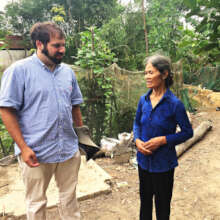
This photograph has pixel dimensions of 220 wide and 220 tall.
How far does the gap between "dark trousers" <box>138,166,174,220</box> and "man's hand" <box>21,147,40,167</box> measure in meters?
Answer: 0.88

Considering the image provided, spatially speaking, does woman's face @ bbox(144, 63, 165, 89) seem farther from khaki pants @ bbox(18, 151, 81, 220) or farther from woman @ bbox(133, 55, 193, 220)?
khaki pants @ bbox(18, 151, 81, 220)

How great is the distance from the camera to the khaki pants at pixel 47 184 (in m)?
1.70

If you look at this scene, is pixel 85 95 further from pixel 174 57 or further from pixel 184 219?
pixel 174 57

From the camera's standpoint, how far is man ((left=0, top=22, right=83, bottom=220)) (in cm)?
158

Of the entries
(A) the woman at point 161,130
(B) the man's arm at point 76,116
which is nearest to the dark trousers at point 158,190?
(A) the woman at point 161,130

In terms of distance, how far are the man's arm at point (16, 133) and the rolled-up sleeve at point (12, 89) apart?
2.4 inches

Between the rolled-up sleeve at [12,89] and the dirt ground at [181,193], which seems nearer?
the rolled-up sleeve at [12,89]

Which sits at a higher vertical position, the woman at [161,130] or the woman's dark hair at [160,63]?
the woman's dark hair at [160,63]

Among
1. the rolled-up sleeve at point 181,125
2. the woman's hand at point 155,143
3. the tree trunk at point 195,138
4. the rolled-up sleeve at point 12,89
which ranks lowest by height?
the tree trunk at point 195,138

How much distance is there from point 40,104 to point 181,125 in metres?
1.11

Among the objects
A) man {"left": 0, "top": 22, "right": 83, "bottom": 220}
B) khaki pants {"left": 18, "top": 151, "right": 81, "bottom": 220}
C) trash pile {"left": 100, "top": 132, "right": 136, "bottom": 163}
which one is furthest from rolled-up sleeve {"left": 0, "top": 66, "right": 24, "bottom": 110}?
trash pile {"left": 100, "top": 132, "right": 136, "bottom": 163}

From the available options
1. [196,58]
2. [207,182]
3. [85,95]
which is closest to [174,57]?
[196,58]

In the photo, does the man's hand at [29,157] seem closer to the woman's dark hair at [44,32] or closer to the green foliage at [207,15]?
the woman's dark hair at [44,32]

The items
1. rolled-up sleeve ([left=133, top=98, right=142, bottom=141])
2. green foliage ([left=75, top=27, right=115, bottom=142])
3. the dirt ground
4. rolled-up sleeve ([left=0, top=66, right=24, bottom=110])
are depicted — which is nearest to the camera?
rolled-up sleeve ([left=0, top=66, right=24, bottom=110])
